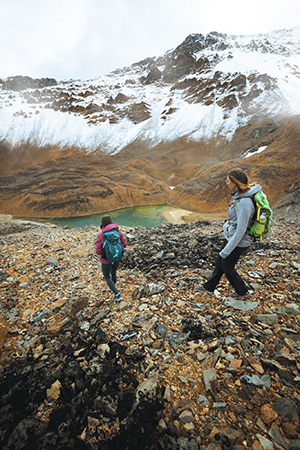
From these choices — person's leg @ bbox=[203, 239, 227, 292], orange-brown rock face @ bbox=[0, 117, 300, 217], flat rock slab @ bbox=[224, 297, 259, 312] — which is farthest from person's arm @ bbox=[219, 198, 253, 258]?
orange-brown rock face @ bbox=[0, 117, 300, 217]

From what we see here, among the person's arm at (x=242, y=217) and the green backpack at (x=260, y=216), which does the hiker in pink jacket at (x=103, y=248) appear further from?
the green backpack at (x=260, y=216)


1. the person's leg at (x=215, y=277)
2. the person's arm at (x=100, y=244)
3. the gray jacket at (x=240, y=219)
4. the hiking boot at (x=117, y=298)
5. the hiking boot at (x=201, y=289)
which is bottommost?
the hiking boot at (x=117, y=298)

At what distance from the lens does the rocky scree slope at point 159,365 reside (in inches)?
104

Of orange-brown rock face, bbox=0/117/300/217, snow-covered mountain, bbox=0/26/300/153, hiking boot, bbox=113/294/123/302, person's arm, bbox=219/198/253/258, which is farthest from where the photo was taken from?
snow-covered mountain, bbox=0/26/300/153

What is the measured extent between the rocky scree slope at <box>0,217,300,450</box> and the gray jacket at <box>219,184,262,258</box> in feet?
5.18

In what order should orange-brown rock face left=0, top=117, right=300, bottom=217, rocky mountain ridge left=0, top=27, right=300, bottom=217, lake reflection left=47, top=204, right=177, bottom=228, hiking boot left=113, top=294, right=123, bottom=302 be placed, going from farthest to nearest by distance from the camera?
rocky mountain ridge left=0, top=27, right=300, bottom=217
orange-brown rock face left=0, top=117, right=300, bottom=217
lake reflection left=47, top=204, right=177, bottom=228
hiking boot left=113, top=294, right=123, bottom=302

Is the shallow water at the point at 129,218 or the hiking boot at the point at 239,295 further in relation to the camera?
the shallow water at the point at 129,218

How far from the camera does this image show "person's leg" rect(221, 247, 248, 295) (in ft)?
13.7

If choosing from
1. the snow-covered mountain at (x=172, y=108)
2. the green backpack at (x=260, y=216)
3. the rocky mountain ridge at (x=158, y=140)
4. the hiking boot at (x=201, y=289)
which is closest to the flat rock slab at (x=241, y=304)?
the hiking boot at (x=201, y=289)

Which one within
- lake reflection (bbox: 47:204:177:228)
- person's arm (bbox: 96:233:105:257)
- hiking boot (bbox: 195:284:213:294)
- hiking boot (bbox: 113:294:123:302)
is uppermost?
person's arm (bbox: 96:233:105:257)

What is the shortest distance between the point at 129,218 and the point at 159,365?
48.6 meters

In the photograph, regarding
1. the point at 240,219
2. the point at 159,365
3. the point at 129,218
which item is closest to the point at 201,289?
the point at 159,365

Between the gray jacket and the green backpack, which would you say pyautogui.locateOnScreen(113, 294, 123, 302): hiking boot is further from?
the green backpack

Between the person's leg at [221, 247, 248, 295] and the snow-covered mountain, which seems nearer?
the person's leg at [221, 247, 248, 295]
